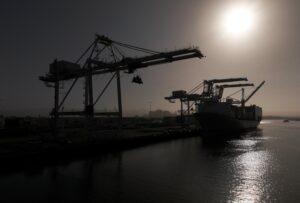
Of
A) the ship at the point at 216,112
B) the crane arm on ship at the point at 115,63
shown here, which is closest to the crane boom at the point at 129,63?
Result: the crane arm on ship at the point at 115,63

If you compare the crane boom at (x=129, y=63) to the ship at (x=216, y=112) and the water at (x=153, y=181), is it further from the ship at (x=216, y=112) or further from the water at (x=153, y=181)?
the ship at (x=216, y=112)

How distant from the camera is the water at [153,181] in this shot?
1717cm

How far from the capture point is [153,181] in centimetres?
2105

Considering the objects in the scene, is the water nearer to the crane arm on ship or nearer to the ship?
the crane arm on ship

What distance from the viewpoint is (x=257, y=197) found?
17.3 metres

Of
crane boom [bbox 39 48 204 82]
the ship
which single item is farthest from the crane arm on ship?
the ship

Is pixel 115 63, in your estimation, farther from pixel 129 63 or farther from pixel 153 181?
pixel 153 181

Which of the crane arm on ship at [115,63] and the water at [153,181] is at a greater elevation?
the crane arm on ship at [115,63]

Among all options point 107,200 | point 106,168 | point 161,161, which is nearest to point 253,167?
Answer: point 161,161

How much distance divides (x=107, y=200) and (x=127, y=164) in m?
12.0

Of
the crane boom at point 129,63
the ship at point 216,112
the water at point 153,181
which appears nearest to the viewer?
the water at point 153,181

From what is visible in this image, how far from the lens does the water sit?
1717 cm

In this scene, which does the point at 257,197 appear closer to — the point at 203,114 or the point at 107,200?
the point at 107,200

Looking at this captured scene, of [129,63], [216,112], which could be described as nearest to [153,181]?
[129,63]
